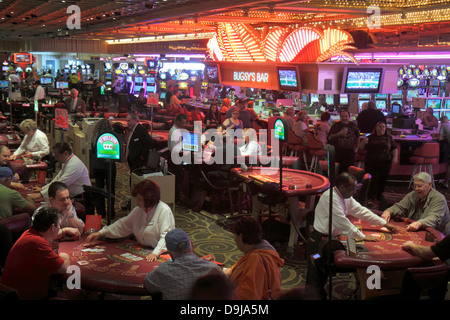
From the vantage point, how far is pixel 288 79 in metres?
7.47

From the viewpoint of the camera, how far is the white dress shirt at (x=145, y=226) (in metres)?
4.33

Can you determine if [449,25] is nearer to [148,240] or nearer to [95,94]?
[148,240]

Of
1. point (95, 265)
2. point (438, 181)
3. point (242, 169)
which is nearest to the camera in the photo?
point (95, 265)

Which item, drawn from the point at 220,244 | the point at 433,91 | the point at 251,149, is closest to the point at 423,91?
the point at 433,91

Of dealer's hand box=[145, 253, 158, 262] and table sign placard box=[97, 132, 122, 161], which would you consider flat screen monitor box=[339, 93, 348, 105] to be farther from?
dealer's hand box=[145, 253, 158, 262]

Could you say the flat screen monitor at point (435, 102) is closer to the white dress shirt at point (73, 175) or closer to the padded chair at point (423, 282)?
the white dress shirt at point (73, 175)

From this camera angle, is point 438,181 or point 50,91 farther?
point 50,91

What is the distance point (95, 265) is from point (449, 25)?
9032mm

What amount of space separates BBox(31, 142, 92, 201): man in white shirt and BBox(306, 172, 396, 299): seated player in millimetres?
2888

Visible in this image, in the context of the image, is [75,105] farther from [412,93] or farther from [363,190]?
[412,93]

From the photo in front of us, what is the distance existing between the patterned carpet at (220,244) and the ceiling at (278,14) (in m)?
2.93

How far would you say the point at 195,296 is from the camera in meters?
2.38

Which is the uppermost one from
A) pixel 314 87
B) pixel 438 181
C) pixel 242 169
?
pixel 314 87
